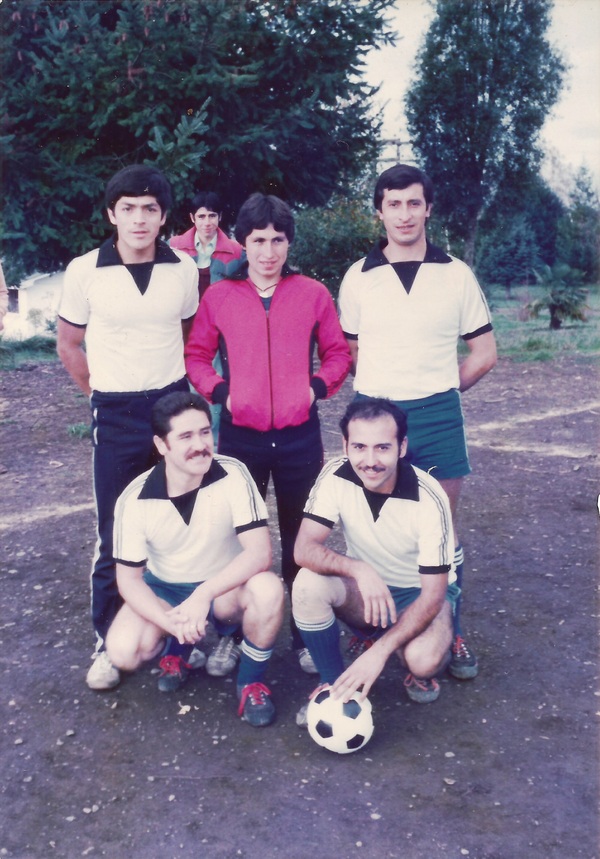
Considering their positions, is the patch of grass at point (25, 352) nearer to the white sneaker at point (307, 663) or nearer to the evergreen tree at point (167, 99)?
the evergreen tree at point (167, 99)

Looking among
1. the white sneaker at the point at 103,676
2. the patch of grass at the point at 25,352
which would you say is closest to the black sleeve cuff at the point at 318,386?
the white sneaker at the point at 103,676

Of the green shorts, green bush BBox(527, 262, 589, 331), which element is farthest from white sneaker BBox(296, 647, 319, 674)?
green bush BBox(527, 262, 589, 331)

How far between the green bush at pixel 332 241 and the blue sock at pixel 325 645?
1046 centimetres

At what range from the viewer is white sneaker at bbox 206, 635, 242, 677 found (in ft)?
12.4

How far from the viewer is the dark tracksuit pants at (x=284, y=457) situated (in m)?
3.65

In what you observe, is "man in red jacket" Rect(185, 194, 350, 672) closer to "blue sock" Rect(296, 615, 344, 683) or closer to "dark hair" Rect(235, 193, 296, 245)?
"dark hair" Rect(235, 193, 296, 245)

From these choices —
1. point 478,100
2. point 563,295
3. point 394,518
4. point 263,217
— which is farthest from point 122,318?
point 478,100

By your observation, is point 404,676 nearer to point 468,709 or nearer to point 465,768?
point 468,709

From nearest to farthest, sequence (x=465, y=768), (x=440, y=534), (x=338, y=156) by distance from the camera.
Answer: (x=465, y=768)
(x=440, y=534)
(x=338, y=156)

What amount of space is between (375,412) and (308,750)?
4.27 feet

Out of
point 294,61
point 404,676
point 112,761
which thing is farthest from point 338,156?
point 112,761

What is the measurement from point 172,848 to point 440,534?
56.5 inches

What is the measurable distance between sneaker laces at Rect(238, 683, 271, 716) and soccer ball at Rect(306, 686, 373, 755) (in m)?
0.28

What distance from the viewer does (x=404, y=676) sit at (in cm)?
375
